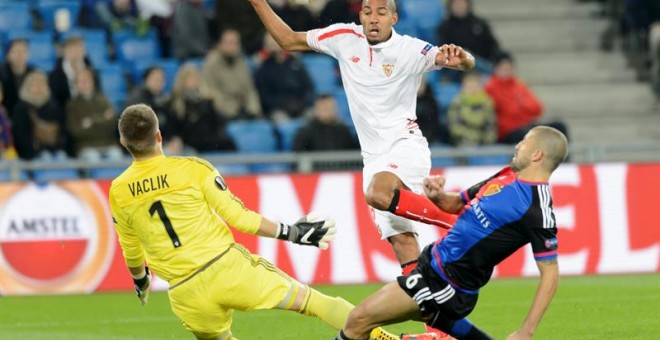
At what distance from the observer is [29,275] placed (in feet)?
46.4

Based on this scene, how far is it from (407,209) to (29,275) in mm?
6539

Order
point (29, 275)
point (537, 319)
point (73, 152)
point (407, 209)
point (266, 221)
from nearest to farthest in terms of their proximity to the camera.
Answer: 1. point (537, 319)
2. point (266, 221)
3. point (407, 209)
4. point (29, 275)
5. point (73, 152)

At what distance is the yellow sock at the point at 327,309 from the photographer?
795cm

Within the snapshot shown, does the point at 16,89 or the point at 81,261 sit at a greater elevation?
the point at 16,89

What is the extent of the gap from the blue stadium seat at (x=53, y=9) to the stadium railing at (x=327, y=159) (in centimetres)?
345

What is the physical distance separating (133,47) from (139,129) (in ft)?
33.3

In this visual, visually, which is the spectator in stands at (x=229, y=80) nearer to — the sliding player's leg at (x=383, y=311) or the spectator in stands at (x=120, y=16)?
the spectator in stands at (x=120, y=16)

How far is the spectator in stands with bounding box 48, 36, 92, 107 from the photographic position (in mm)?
16109

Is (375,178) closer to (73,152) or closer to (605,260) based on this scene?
(605,260)

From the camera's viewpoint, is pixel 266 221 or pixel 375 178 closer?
pixel 266 221

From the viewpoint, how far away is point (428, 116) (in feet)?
54.9

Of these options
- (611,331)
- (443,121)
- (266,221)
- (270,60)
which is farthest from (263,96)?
(266,221)

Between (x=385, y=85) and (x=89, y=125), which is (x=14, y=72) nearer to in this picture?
(x=89, y=125)

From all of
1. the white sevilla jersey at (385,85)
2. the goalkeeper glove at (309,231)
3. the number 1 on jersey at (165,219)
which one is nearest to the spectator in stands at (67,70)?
the white sevilla jersey at (385,85)
